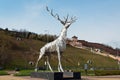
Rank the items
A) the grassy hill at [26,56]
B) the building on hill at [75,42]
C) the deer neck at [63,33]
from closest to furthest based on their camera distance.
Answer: the deer neck at [63,33]
the grassy hill at [26,56]
the building on hill at [75,42]

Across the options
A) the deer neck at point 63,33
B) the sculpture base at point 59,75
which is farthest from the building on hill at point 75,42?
the deer neck at point 63,33

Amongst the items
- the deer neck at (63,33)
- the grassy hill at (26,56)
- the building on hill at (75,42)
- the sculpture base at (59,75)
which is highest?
the building on hill at (75,42)

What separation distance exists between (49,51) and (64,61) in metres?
67.3

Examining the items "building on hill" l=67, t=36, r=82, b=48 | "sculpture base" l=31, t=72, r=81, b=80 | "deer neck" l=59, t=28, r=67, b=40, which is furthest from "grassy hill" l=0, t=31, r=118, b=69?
"deer neck" l=59, t=28, r=67, b=40

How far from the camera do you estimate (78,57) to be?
119m

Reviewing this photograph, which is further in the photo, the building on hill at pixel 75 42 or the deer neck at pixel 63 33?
the building on hill at pixel 75 42

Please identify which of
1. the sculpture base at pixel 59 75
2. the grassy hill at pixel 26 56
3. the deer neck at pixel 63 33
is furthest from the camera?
the grassy hill at pixel 26 56

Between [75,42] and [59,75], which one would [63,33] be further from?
[75,42]

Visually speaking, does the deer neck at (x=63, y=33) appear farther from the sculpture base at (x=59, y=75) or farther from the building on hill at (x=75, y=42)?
the building on hill at (x=75, y=42)

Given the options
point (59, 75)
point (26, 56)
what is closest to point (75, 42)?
point (26, 56)

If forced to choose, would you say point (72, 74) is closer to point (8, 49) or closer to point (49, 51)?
point (49, 51)

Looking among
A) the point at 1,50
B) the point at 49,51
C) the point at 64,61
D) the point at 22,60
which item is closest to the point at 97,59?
the point at 64,61

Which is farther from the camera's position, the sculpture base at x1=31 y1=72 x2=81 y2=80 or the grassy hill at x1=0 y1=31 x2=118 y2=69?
the grassy hill at x1=0 y1=31 x2=118 y2=69

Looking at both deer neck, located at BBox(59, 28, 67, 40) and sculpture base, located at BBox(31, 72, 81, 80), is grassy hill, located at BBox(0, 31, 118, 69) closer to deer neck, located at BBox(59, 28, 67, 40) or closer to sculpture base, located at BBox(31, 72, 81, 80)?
sculpture base, located at BBox(31, 72, 81, 80)
